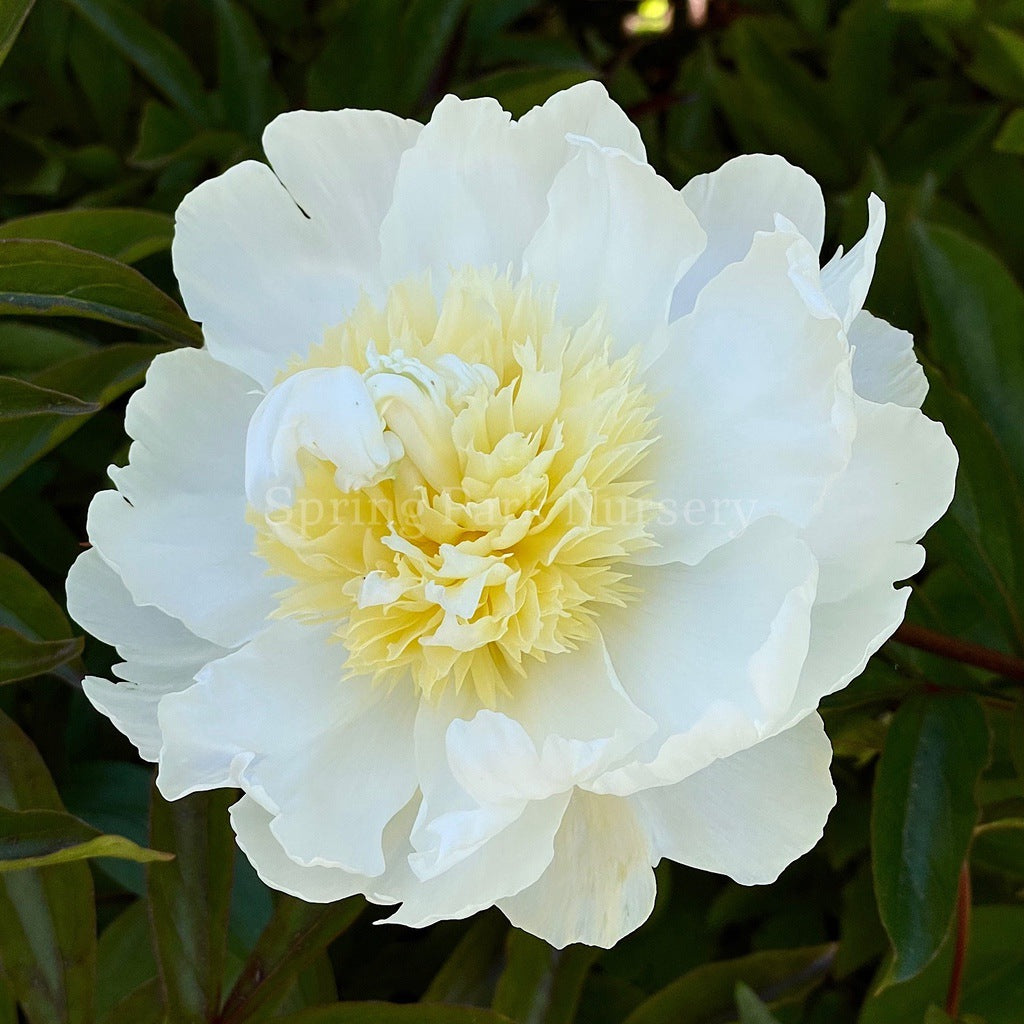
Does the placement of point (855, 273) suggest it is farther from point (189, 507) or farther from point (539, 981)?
point (539, 981)

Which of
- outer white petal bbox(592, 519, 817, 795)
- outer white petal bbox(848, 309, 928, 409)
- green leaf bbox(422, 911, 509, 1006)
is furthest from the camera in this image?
green leaf bbox(422, 911, 509, 1006)

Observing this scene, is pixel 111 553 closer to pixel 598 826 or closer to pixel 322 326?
pixel 322 326

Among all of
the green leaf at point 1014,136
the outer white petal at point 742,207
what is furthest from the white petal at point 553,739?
the green leaf at point 1014,136

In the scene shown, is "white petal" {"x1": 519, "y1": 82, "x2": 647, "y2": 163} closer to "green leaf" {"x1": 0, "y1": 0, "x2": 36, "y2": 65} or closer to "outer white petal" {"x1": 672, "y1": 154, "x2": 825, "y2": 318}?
"outer white petal" {"x1": 672, "y1": 154, "x2": 825, "y2": 318}

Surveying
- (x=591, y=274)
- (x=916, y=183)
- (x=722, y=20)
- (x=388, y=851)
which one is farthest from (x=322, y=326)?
(x=722, y=20)

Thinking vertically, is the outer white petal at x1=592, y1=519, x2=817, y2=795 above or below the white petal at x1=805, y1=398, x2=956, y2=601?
below

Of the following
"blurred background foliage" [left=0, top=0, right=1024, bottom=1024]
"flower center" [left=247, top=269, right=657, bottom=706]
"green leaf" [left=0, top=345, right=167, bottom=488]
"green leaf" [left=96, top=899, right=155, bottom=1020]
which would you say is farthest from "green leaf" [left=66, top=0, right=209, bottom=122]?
"green leaf" [left=96, top=899, right=155, bottom=1020]

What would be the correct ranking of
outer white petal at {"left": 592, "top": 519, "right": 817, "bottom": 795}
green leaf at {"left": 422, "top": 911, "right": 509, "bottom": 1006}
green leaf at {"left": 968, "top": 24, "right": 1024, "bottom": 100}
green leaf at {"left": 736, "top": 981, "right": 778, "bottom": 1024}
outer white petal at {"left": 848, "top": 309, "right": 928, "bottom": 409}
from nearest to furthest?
outer white petal at {"left": 592, "top": 519, "right": 817, "bottom": 795} < outer white petal at {"left": 848, "top": 309, "right": 928, "bottom": 409} < green leaf at {"left": 736, "top": 981, "right": 778, "bottom": 1024} < green leaf at {"left": 422, "top": 911, "right": 509, "bottom": 1006} < green leaf at {"left": 968, "top": 24, "right": 1024, "bottom": 100}
